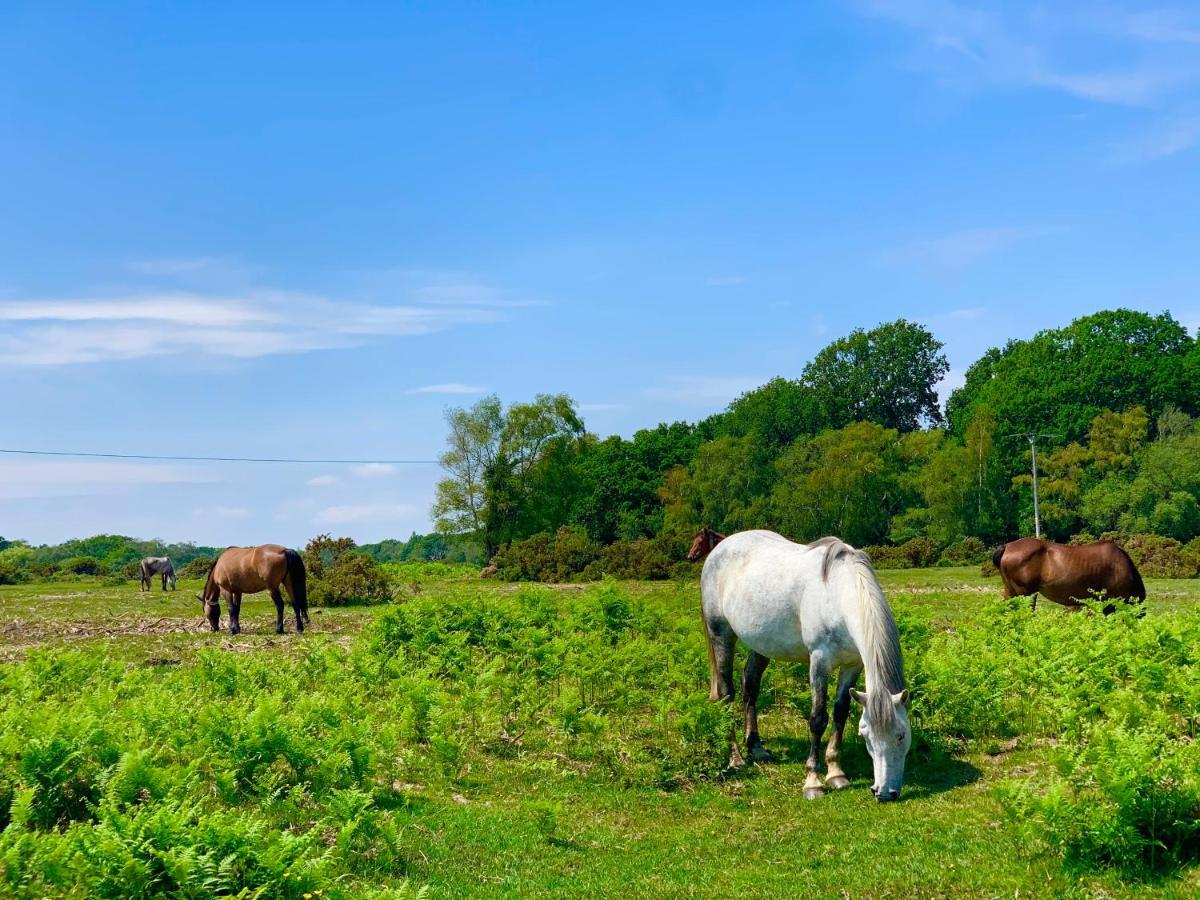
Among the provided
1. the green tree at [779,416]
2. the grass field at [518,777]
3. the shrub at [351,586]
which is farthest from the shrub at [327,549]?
the green tree at [779,416]

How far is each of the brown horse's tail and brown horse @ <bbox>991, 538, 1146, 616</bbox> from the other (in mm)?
17072

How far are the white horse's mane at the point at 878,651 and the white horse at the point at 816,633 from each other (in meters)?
0.01

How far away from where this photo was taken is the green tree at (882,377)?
88312mm

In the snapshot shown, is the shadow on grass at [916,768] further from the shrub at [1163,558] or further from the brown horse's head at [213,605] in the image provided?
the shrub at [1163,558]

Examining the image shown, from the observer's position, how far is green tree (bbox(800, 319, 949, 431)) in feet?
290

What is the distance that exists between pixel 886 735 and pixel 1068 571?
517 inches

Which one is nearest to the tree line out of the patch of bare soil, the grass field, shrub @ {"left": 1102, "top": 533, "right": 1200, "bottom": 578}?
shrub @ {"left": 1102, "top": 533, "right": 1200, "bottom": 578}

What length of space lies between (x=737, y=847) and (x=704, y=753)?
104 inches

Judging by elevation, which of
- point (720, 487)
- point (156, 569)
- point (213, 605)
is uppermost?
point (720, 487)

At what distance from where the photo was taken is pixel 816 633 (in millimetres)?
10875

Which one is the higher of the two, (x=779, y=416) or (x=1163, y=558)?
(x=779, y=416)

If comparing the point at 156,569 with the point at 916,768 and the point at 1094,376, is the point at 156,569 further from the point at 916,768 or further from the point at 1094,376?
the point at 1094,376

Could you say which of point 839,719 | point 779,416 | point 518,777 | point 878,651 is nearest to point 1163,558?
point 839,719

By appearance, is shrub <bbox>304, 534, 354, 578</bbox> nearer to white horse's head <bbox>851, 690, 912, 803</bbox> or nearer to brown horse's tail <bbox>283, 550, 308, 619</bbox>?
brown horse's tail <bbox>283, 550, 308, 619</bbox>
